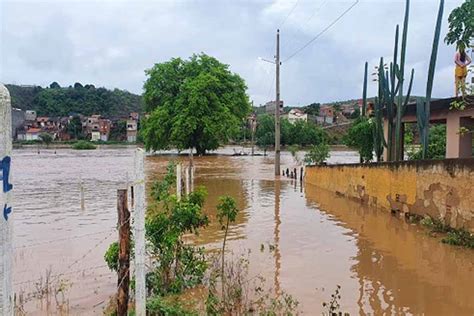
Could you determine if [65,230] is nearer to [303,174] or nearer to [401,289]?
[401,289]

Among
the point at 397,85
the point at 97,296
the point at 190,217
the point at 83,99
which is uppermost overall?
the point at 83,99

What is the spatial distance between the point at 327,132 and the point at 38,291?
296 feet

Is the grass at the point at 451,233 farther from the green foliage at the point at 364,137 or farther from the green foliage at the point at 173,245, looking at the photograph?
the green foliage at the point at 364,137

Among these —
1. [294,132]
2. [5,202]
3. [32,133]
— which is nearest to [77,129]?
[32,133]

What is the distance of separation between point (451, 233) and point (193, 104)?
37.4 metres

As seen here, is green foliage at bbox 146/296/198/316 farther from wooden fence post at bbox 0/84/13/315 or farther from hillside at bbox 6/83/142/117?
hillside at bbox 6/83/142/117

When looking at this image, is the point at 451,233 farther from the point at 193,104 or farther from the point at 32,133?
the point at 32,133

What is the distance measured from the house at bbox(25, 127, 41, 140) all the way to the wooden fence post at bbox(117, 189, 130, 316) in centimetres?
10648

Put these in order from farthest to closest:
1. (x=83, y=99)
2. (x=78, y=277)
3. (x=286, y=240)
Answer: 1. (x=83, y=99)
2. (x=286, y=240)
3. (x=78, y=277)

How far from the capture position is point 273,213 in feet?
47.2

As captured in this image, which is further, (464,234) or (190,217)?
(464,234)

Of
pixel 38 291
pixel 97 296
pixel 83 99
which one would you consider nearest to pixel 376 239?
pixel 97 296

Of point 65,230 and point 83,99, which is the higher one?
point 83,99

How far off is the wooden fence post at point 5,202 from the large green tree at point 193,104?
141ft
